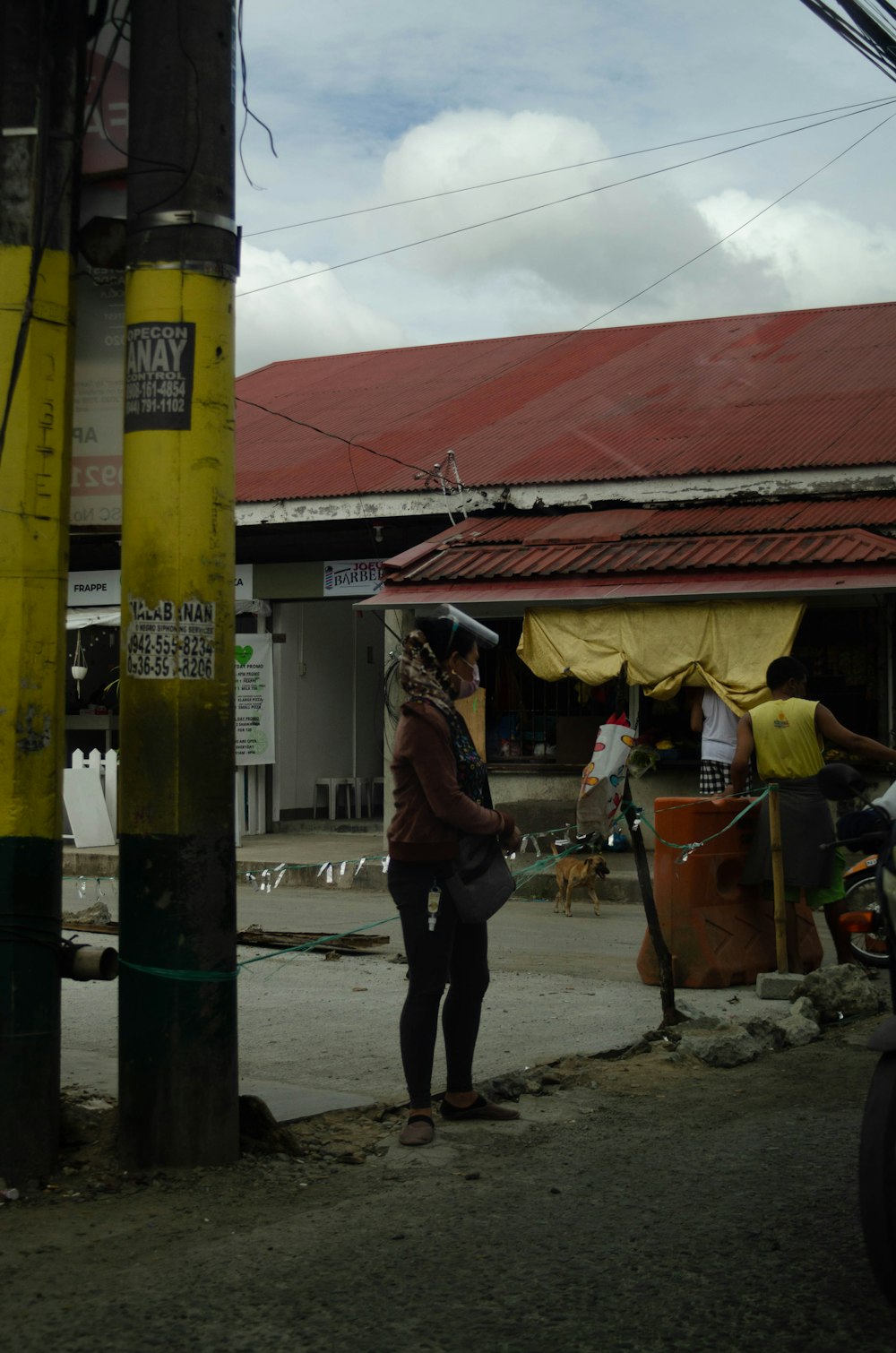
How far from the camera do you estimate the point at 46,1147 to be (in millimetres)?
4777

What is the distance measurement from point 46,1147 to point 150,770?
124 centimetres

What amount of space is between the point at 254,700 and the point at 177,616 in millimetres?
12818

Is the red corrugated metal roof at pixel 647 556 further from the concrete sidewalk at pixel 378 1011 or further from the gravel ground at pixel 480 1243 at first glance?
the gravel ground at pixel 480 1243

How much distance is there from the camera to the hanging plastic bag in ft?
46.6

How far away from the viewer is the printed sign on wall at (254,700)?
685 inches

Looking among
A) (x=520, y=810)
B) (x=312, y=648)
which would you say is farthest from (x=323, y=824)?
(x=520, y=810)

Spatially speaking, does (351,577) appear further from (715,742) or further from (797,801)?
(797,801)

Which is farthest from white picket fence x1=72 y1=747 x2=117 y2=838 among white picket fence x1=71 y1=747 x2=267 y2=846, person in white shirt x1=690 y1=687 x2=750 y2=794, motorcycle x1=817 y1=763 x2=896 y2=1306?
motorcycle x1=817 y1=763 x2=896 y2=1306

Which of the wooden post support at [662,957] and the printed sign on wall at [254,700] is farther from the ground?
the printed sign on wall at [254,700]

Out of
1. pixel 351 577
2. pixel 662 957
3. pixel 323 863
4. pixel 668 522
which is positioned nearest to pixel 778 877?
pixel 662 957

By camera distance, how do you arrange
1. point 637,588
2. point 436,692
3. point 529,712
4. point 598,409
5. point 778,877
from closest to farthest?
point 436,692 < point 778,877 < point 637,588 < point 529,712 < point 598,409

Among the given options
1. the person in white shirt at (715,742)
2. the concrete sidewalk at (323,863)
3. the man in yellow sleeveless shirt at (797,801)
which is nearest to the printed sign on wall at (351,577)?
the concrete sidewalk at (323,863)

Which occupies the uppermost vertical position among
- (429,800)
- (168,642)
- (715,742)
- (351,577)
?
(351,577)

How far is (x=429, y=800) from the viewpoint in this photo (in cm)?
532
